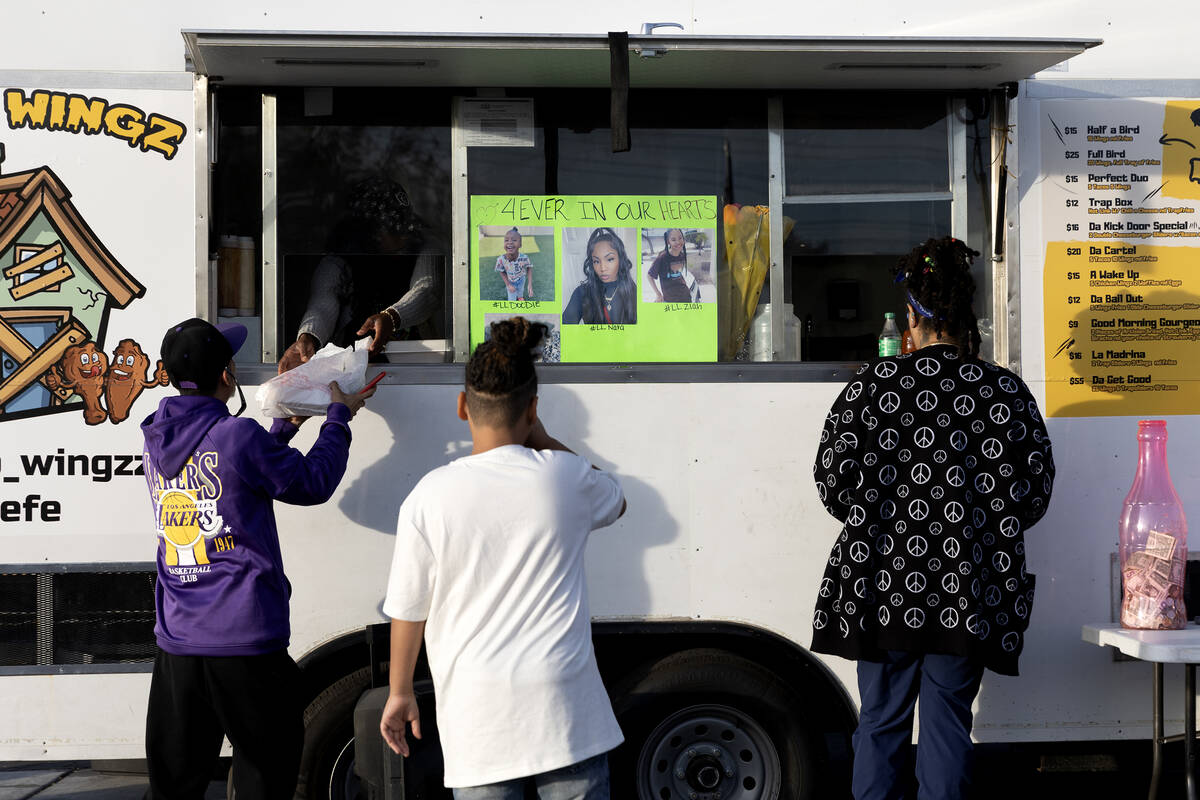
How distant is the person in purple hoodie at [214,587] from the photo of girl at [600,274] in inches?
44.0

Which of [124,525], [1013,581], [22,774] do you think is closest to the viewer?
[1013,581]

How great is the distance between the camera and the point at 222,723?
10.2 ft

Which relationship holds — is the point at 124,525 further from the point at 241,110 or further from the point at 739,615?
the point at 739,615

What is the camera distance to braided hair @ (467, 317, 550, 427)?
2488 mm

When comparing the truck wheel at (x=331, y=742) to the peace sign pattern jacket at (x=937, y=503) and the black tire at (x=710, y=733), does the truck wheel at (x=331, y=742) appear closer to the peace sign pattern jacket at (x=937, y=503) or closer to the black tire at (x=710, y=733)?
the black tire at (x=710, y=733)

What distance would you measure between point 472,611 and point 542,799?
0.44m

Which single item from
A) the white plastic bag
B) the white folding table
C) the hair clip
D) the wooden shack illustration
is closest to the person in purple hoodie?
the white plastic bag

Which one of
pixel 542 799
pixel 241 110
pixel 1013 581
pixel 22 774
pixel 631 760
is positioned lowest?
pixel 22 774

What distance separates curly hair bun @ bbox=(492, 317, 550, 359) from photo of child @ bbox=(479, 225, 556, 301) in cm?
127

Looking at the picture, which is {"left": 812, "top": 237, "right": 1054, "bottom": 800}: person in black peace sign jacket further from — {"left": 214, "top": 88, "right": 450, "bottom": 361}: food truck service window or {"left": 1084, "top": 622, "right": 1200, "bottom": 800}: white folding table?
{"left": 214, "top": 88, "right": 450, "bottom": 361}: food truck service window

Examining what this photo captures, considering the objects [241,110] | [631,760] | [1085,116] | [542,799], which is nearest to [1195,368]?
[1085,116]

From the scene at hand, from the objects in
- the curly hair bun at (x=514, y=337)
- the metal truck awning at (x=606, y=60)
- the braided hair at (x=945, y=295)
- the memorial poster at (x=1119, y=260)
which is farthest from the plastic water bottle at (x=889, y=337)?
the curly hair bun at (x=514, y=337)

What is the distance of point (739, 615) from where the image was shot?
380 centimetres

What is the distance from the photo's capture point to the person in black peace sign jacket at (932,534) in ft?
10.8
